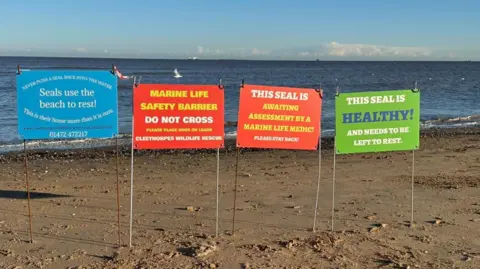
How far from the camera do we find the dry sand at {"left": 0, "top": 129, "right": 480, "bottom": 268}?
6.09 meters

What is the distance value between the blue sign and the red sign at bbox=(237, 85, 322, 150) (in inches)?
67.5

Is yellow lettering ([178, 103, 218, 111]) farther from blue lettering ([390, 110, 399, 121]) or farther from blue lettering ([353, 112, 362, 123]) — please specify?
blue lettering ([390, 110, 399, 121])

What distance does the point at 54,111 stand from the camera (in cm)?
628

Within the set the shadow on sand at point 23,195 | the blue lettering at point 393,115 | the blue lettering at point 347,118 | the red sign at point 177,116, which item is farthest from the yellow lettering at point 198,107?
the shadow on sand at point 23,195

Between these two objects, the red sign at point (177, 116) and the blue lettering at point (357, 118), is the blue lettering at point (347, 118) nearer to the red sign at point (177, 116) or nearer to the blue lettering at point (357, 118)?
the blue lettering at point (357, 118)

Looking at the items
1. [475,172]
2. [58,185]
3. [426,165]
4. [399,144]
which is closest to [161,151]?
[58,185]

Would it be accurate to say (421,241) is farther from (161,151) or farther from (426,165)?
(161,151)

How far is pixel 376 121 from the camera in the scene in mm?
7109

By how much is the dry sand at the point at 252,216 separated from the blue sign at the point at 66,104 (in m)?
1.51

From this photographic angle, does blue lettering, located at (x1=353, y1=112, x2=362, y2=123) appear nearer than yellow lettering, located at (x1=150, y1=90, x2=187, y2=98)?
No

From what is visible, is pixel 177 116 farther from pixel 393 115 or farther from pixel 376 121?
pixel 393 115

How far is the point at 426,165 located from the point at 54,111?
9.69m

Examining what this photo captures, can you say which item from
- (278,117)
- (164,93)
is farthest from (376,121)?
(164,93)

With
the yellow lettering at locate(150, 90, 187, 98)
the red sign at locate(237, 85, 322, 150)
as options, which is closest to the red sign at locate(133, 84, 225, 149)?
the yellow lettering at locate(150, 90, 187, 98)
